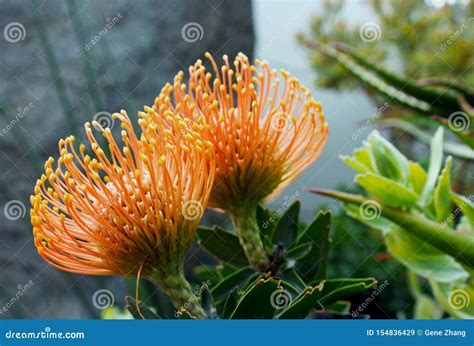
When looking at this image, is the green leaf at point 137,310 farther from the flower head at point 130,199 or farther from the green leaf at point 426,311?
the green leaf at point 426,311

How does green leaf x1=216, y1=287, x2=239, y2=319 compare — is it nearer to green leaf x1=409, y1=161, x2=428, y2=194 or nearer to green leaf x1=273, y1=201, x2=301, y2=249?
green leaf x1=273, y1=201, x2=301, y2=249

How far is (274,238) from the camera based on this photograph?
0.46 metres

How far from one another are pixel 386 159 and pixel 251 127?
5.3 inches

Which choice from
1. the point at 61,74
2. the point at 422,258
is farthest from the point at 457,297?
the point at 61,74

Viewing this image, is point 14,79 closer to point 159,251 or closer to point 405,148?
point 159,251

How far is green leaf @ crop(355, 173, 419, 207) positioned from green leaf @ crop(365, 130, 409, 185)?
1.4 inches

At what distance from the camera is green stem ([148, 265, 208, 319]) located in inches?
16.3

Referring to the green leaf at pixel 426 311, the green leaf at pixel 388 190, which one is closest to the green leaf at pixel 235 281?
the green leaf at pixel 388 190

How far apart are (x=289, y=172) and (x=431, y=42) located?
1528 mm

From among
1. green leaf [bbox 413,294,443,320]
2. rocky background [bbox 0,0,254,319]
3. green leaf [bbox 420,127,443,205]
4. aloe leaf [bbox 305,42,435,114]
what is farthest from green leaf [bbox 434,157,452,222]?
rocky background [bbox 0,0,254,319]

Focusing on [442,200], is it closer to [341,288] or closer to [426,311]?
[341,288]

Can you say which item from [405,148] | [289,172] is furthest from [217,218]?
[289,172]

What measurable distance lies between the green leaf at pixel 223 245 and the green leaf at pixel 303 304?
0.10m

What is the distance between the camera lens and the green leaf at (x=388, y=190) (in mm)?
451
